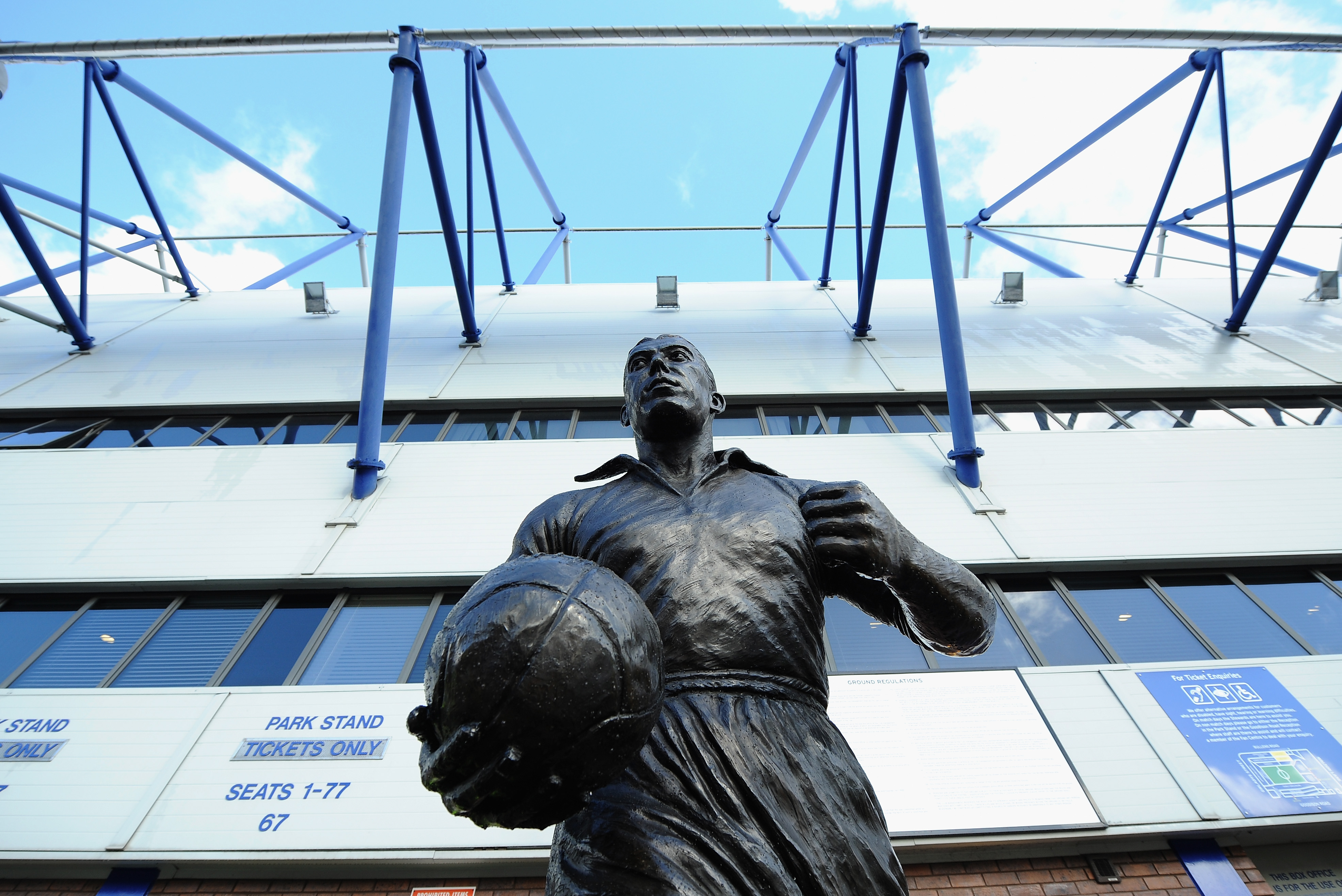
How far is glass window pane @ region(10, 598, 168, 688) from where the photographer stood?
7.05 m

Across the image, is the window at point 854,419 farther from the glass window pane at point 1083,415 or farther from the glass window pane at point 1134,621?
the glass window pane at point 1134,621

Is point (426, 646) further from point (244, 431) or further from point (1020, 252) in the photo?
point (1020, 252)

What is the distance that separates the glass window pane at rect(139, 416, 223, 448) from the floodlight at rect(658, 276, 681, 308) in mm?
7151

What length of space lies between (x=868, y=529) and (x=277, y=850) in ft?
18.3

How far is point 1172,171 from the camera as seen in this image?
1466 cm

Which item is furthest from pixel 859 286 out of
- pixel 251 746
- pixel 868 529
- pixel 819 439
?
pixel 868 529

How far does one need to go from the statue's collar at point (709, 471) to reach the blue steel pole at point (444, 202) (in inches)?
382

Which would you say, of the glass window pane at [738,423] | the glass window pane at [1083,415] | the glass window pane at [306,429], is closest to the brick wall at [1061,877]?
the glass window pane at [1083,415]

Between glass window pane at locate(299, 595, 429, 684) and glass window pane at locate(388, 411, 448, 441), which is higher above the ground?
glass window pane at locate(388, 411, 448, 441)

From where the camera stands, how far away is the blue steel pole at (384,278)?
8.45 m

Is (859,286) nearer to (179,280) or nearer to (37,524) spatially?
(37,524)

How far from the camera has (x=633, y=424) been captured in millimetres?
2270

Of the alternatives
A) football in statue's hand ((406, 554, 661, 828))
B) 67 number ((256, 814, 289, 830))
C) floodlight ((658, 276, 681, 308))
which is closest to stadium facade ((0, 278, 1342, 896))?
67 number ((256, 814, 289, 830))

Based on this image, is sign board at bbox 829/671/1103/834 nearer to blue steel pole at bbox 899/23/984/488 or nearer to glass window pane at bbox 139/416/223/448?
blue steel pole at bbox 899/23/984/488
